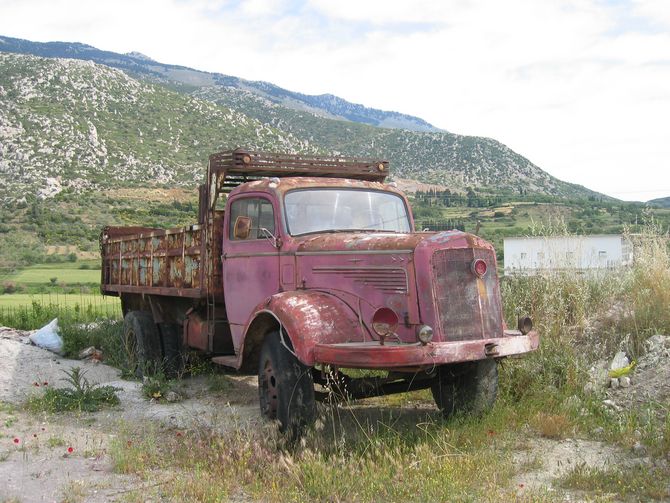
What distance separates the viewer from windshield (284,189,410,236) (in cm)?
689

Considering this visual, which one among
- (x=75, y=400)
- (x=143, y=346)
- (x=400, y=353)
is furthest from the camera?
(x=143, y=346)

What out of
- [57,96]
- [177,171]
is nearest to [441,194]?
[177,171]

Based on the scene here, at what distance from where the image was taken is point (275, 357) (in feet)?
19.9

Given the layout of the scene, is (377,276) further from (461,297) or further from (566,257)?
(566,257)

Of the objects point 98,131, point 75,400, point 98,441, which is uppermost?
point 98,131

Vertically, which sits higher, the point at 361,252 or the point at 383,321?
the point at 361,252

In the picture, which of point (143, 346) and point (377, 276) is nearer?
point (377, 276)

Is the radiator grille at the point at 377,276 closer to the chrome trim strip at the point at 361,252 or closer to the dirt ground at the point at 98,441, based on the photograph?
the chrome trim strip at the point at 361,252

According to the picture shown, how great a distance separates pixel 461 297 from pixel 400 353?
0.88 meters

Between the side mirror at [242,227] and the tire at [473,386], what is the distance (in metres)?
2.26

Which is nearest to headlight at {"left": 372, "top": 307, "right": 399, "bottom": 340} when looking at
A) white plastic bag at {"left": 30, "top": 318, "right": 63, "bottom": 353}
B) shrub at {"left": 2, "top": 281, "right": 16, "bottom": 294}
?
white plastic bag at {"left": 30, "top": 318, "right": 63, "bottom": 353}

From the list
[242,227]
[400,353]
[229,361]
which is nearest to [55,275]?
[229,361]

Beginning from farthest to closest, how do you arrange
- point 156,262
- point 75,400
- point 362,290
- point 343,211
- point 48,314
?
point 48,314
point 156,262
point 75,400
point 343,211
point 362,290

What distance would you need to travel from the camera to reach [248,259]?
7.21 metres
